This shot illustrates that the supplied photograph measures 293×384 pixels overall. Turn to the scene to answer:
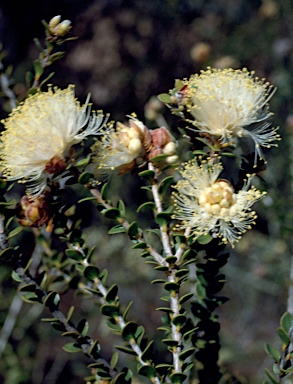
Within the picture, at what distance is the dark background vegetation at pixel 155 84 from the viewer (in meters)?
2.68

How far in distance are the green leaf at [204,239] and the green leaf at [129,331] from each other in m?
0.17

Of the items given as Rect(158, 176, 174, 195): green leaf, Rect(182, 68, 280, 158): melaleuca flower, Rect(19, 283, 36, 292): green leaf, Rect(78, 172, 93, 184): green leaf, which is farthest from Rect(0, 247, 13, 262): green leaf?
Rect(182, 68, 280, 158): melaleuca flower

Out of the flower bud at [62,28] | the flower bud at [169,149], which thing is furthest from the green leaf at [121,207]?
the flower bud at [62,28]

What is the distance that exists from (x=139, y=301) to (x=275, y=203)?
6.71ft

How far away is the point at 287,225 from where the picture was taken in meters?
1.70

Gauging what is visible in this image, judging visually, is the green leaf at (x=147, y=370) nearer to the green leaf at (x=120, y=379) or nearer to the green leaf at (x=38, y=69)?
the green leaf at (x=120, y=379)

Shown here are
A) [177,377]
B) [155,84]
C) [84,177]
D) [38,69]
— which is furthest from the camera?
[155,84]

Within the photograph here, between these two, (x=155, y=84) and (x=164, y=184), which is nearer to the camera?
(x=164, y=184)

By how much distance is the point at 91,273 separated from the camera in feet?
2.84

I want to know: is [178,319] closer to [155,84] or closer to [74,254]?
[74,254]

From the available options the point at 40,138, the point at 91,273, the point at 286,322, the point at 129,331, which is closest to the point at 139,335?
the point at 129,331

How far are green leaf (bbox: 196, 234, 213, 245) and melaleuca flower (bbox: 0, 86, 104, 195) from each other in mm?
267

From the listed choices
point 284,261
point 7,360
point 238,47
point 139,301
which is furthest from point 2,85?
point 238,47

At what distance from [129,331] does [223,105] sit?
0.43 meters
